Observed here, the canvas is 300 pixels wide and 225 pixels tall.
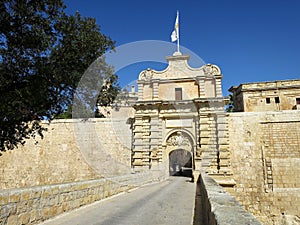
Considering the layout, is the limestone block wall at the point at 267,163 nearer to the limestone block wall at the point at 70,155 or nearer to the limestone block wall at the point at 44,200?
the limestone block wall at the point at 70,155

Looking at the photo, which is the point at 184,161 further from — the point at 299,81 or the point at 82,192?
the point at 82,192

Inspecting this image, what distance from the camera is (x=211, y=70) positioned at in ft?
47.2

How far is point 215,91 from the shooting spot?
46.2ft

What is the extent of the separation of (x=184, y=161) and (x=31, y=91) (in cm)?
2811

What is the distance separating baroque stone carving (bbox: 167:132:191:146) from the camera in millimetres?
14797

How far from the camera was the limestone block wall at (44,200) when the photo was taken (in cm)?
287

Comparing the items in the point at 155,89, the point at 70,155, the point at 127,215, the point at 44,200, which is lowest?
the point at 127,215

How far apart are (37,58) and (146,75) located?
370 inches

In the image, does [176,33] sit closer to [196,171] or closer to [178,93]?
[178,93]

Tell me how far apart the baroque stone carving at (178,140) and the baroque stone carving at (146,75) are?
4.08 meters

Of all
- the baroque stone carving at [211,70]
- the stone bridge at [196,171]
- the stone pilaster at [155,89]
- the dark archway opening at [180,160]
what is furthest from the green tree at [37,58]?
the dark archway opening at [180,160]

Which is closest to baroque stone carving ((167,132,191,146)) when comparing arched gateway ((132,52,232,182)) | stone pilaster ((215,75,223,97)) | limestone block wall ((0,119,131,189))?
arched gateway ((132,52,232,182))

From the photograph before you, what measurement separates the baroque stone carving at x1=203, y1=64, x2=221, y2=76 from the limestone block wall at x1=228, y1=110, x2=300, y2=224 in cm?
286

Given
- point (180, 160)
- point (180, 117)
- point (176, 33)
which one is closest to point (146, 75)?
point (180, 117)
